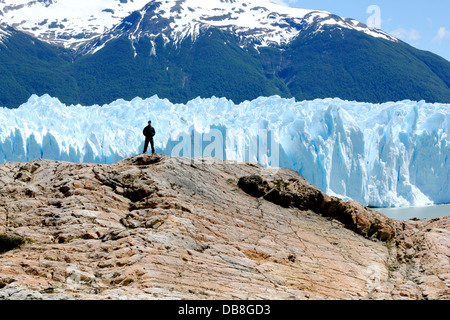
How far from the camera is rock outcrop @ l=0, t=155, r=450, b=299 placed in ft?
25.5

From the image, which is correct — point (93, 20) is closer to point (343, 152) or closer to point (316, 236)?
point (343, 152)

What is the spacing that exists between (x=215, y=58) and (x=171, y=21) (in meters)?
16.5

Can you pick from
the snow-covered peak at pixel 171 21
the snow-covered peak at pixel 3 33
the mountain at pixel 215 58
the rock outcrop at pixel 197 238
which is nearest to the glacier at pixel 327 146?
the rock outcrop at pixel 197 238

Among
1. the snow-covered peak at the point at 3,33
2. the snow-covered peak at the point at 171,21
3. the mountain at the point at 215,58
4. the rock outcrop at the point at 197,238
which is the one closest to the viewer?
the rock outcrop at the point at 197,238

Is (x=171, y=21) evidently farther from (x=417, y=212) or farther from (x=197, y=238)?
(x=197, y=238)

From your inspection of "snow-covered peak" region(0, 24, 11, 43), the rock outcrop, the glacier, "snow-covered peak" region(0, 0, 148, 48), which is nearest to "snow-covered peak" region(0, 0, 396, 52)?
"snow-covered peak" region(0, 0, 148, 48)

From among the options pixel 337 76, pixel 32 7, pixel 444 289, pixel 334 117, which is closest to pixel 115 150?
pixel 334 117

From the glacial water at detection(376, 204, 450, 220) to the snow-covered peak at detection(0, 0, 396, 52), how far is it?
8245 centimetres

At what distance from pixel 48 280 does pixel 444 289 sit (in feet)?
19.6

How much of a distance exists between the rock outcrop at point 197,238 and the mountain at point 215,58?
79649 mm

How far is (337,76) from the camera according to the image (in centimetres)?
9975

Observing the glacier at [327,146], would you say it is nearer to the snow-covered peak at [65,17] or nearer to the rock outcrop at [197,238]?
the rock outcrop at [197,238]

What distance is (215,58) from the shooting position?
104 m

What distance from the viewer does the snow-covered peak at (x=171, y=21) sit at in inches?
4456
